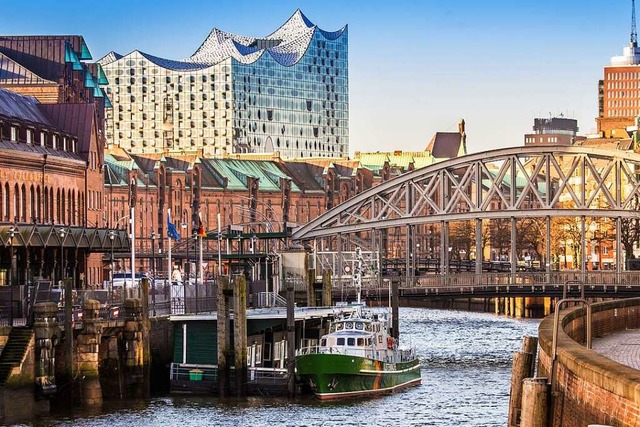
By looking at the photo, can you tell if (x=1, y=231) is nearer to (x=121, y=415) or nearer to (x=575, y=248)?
(x=121, y=415)

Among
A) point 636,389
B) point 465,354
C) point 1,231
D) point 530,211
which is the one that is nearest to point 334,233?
point 530,211


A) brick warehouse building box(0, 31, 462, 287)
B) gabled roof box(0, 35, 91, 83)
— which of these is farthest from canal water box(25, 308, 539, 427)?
gabled roof box(0, 35, 91, 83)

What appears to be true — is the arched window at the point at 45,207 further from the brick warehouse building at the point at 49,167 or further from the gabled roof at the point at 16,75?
the gabled roof at the point at 16,75

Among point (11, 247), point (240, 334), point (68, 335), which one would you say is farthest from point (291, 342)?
point (11, 247)

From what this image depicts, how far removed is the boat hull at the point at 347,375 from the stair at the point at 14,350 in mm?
12043

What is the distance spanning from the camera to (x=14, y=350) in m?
58.7

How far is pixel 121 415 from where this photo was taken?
6081 cm

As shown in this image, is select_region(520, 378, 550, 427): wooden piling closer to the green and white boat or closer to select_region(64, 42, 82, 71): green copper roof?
the green and white boat

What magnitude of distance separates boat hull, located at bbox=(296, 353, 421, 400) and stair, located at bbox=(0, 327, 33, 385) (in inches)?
474

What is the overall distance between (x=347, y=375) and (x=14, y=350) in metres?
15.0

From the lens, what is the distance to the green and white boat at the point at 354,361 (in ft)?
222

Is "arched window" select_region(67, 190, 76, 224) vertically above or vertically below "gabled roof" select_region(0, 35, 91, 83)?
below

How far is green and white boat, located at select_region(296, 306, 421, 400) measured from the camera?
2665 inches

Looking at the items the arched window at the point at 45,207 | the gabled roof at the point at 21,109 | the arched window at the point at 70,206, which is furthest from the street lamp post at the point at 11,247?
the arched window at the point at 70,206
